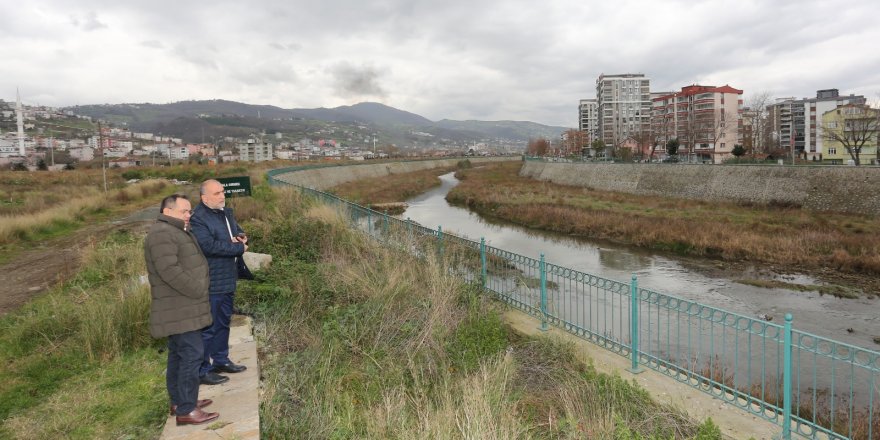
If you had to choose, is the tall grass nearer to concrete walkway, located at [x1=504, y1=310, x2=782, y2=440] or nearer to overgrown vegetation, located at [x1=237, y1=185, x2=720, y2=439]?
overgrown vegetation, located at [x1=237, y1=185, x2=720, y2=439]

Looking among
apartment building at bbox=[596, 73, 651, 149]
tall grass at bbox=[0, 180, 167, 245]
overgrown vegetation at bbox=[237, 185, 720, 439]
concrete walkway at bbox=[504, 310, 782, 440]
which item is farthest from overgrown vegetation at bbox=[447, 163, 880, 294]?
apartment building at bbox=[596, 73, 651, 149]

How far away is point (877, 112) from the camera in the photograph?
145 ft

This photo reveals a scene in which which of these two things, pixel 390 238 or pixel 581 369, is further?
pixel 390 238

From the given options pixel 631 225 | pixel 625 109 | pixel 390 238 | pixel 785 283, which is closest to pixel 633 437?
pixel 390 238

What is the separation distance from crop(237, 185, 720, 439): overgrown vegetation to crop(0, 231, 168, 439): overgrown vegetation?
45.8 inches

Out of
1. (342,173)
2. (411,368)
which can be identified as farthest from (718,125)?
(411,368)

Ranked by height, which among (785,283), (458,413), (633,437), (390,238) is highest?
(390,238)

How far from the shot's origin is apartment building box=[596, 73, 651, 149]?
4710 inches

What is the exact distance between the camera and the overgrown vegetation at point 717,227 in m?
17.4

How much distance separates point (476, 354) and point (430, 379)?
890 millimetres

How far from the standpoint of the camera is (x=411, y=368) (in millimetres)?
5668

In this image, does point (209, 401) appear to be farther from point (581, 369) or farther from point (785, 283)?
point (785, 283)

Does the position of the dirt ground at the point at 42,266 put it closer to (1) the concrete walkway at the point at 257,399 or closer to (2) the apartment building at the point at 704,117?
(1) the concrete walkway at the point at 257,399

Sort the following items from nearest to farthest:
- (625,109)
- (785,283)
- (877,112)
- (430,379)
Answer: (430,379) < (785,283) < (877,112) < (625,109)
